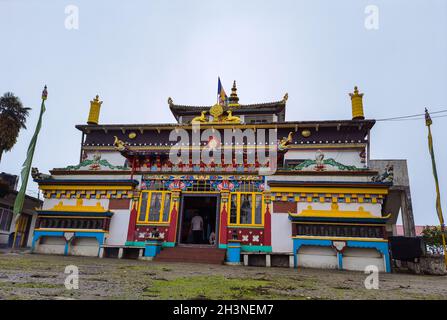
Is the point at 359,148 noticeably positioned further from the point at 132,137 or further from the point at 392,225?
the point at 132,137

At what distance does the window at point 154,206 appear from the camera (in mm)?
15492

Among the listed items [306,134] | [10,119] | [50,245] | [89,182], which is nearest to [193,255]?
[89,182]

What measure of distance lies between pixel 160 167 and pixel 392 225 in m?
21.9

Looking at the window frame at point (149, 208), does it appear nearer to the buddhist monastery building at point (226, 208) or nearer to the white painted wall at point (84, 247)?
the buddhist monastery building at point (226, 208)

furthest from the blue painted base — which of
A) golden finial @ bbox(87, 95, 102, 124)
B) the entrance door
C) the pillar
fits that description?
the pillar

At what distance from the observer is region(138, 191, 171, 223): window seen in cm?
1549

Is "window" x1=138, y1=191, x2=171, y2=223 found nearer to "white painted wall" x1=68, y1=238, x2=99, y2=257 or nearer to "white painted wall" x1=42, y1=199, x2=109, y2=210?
"white painted wall" x1=42, y1=199, x2=109, y2=210

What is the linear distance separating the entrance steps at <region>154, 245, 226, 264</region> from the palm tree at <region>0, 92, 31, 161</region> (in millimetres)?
20091

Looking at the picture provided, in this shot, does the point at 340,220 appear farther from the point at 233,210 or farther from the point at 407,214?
the point at 407,214

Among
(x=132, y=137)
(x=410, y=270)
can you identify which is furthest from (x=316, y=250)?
(x=132, y=137)

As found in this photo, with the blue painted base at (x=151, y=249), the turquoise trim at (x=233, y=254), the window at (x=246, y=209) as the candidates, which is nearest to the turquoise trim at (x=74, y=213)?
the blue painted base at (x=151, y=249)

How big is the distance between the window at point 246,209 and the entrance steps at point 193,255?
183 cm

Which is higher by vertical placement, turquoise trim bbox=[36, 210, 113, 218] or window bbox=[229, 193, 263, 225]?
window bbox=[229, 193, 263, 225]

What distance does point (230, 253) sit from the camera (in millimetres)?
13461
